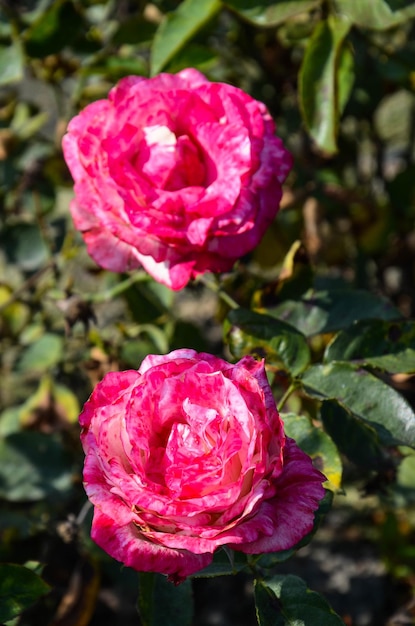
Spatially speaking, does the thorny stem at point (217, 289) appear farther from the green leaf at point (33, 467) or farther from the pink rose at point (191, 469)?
the green leaf at point (33, 467)

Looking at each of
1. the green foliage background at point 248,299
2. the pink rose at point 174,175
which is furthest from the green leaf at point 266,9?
the pink rose at point 174,175

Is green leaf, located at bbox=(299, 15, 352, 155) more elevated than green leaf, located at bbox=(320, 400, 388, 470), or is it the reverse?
green leaf, located at bbox=(299, 15, 352, 155)

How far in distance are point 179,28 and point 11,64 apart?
0.75 feet

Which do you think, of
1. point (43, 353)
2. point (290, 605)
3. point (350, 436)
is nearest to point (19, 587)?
point (290, 605)

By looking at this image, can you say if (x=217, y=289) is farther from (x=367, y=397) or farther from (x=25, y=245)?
(x=25, y=245)

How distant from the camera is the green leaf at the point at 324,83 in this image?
0.94 m

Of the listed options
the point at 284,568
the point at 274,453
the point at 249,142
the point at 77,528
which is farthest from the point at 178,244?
the point at 284,568

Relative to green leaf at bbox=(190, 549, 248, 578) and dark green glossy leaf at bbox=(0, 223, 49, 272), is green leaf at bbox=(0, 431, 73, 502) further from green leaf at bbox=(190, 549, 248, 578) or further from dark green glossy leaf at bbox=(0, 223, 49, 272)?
green leaf at bbox=(190, 549, 248, 578)

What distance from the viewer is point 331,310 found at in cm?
90

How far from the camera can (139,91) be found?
788mm

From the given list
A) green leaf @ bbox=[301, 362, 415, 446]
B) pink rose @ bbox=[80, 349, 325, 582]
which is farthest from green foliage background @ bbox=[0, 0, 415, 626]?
pink rose @ bbox=[80, 349, 325, 582]

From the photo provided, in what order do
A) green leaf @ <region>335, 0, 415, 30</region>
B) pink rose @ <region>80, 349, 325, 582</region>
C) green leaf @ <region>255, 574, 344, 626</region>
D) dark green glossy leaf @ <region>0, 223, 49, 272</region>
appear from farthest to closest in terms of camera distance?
1. dark green glossy leaf @ <region>0, 223, 49, 272</region>
2. green leaf @ <region>335, 0, 415, 30</region>
3. green leaf @ <region>255, 574, 344, 626</region>
4. pink rose @ <region>80, 349, 325, 582</region>

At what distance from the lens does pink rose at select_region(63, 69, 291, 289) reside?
2.46 ft

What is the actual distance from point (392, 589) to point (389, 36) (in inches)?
41.1
